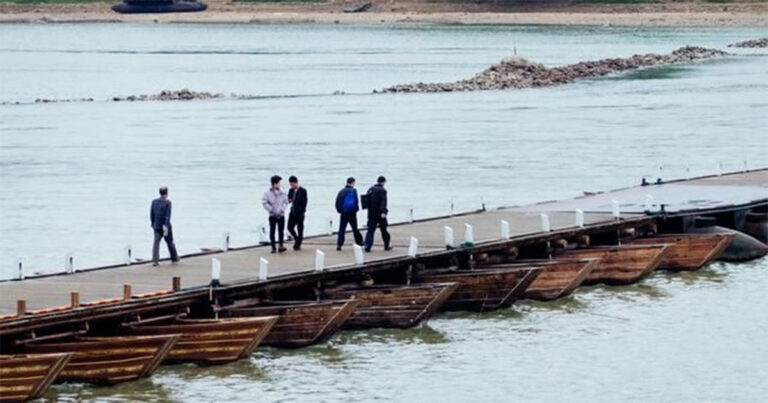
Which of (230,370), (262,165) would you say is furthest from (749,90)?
(230,370)

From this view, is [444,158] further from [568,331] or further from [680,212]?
[568,331]

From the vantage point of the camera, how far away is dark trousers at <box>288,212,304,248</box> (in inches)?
Result: 1485

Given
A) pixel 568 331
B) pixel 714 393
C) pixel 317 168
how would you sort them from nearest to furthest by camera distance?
1. pixel 714 393
2. pixel 568 331
3. pixel 317 168

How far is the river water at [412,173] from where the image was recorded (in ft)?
105

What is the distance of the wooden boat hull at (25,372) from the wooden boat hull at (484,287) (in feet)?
30.4

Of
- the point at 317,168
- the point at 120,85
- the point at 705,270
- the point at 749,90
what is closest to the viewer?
the point at 705,270

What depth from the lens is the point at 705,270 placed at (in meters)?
42.8

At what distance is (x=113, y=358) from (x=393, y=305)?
625 cm

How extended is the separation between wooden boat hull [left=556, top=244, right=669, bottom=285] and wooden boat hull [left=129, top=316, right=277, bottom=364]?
9925 mm

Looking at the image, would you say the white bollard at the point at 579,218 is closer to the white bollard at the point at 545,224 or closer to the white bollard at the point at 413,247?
the white bollard at the point at 545,224

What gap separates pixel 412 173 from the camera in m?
64.9

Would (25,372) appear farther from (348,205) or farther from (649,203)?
(649,203)

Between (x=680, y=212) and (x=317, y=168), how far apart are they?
23.8m

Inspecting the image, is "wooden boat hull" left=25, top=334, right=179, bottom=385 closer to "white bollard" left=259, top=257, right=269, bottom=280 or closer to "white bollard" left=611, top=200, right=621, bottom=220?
"white bollard" left=259, top=257, right=269, bottom=280
